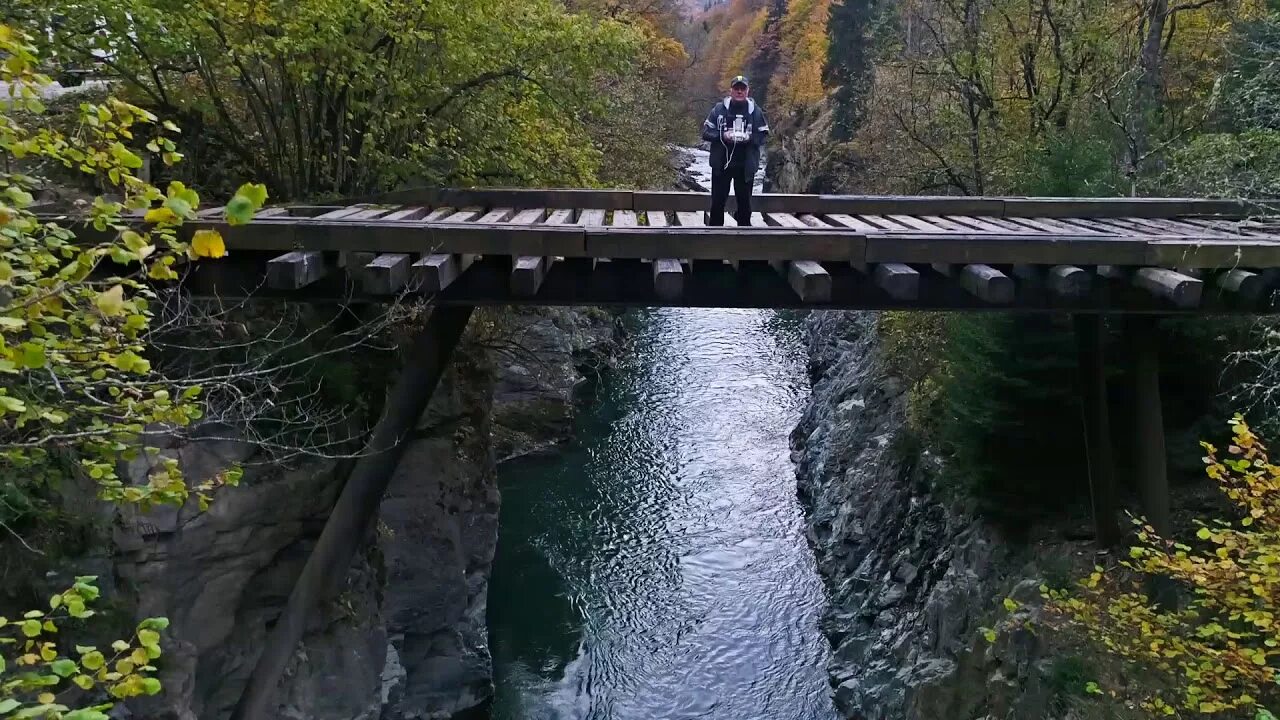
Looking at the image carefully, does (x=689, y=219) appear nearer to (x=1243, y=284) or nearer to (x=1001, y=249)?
(x=1001, y=249)

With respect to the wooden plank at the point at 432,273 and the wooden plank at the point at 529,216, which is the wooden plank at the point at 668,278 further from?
the wooden plank at the point at 529,216

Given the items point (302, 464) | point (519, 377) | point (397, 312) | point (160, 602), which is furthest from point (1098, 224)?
point (519, 377)

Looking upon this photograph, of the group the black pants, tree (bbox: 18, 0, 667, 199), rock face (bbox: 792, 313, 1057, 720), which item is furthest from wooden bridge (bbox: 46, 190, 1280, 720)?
rock face (bbox: 792, 313, 1057, 720)

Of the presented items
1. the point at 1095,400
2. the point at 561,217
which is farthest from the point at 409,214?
the point at 1095,400

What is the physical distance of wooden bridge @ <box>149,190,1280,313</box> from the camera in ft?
18.4

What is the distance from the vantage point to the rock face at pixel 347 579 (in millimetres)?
6426

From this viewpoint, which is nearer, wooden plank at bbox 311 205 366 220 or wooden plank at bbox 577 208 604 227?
wooden plank at bbox 311 205 366 220

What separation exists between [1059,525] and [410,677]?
24.5ft

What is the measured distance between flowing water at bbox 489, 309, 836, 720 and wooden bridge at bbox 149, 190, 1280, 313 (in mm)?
6970

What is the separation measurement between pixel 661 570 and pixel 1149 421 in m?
9.07

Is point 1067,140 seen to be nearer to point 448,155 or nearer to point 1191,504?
point 1191,504

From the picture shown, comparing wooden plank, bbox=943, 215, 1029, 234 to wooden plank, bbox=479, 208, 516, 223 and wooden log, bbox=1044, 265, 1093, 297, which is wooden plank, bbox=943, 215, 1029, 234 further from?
wooden plank, bbox=479, 208, 516, 223

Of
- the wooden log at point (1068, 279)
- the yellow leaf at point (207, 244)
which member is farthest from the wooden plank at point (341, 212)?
the wooden log at point (1068, 279)

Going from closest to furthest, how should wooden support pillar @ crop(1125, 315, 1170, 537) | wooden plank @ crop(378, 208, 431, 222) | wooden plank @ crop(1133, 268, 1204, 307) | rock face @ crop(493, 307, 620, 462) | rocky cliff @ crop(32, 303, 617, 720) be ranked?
1. wooden plank @ crop(1133, 268, 1204, 307)
2. rocky cliff @ crop(32, 303, 617, 720)
3. wooden support pillar @ crop(1125, 315, 1170, 537)
4. wooden plank @ crop(378, 208, 431, 222)
5. rock face @ crop(493, 307, 620, 462)
